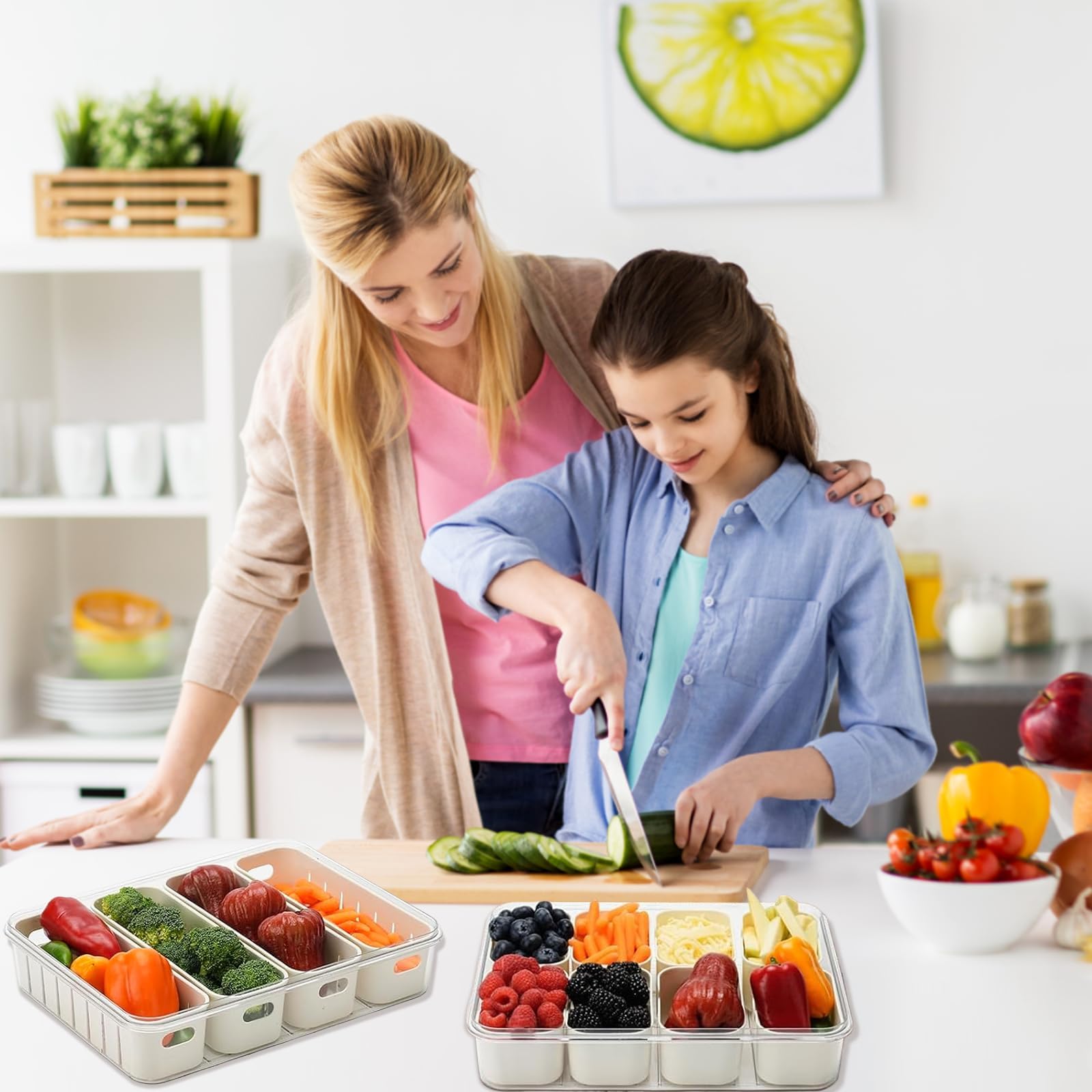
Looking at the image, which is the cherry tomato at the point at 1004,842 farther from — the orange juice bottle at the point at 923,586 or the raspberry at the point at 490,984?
the orange juice bottle at the point at 923,586

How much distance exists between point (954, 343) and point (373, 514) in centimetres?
163

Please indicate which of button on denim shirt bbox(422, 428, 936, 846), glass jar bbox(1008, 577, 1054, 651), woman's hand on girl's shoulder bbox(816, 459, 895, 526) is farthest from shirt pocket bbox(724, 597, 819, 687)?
glass jar bbox(1008, 577, 1054, 651)

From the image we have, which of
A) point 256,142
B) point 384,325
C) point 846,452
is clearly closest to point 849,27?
point 846,452

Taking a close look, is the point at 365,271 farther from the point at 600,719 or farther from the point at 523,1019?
the point at 523,1019

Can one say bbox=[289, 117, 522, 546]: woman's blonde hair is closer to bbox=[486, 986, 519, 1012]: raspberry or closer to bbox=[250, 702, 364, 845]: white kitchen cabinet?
bbox=[486, 986, 519, 1012]: raspberry

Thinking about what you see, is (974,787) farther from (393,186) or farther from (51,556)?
(51,556)

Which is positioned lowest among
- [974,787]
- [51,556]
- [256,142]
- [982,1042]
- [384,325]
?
[982,1042]

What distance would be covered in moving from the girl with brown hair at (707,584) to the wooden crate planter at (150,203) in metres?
1.29

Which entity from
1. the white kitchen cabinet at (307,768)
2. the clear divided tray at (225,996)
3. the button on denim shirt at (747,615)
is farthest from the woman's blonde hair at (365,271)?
the white kitchen cabinet at (307,768)

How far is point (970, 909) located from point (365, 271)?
2.84 feet

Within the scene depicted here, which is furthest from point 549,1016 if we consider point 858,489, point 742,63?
point 742,63

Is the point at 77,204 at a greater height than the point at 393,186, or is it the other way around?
the point at 77,204

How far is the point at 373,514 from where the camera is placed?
1658 millimetres

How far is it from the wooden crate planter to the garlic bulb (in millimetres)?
1978
